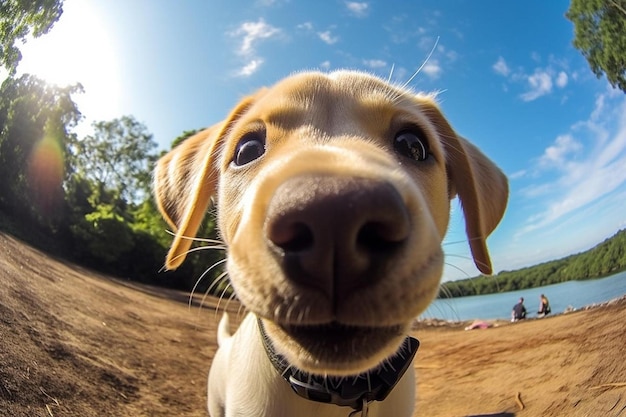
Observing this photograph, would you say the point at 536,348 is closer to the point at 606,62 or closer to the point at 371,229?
the point at 606,62

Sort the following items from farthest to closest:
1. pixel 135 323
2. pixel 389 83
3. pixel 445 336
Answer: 1. pixel 445 336
2. pixel 135 323
3. pixel 389 83

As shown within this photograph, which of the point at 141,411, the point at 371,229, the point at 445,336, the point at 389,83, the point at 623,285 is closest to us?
the point at 371,229

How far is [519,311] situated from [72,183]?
2.63 m

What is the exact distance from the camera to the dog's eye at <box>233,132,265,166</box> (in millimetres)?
2051

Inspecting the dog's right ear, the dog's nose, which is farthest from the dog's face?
the dog's right ear

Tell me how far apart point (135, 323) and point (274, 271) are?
236cm

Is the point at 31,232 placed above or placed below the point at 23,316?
above

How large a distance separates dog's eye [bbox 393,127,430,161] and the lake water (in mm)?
638

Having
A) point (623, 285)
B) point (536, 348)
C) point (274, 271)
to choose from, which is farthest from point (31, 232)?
point (623, 285)

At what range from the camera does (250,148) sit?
2.06 m

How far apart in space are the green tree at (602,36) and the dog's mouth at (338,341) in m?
1.91

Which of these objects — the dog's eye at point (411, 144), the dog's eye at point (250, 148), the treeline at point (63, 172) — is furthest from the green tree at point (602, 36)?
the treeline at point (63, 172)

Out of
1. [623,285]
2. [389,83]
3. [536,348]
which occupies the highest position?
[389,83]

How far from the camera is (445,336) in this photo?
4.09m
